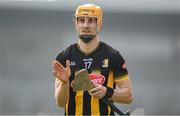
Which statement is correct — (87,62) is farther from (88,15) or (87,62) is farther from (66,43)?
(66,43)

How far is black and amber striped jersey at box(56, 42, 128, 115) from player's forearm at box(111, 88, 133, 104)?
0.22 feet

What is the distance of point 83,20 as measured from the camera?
98.8 inches

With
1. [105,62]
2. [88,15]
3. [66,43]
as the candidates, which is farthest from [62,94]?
[66,43]

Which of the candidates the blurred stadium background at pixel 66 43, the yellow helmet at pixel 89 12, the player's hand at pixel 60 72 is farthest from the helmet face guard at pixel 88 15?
the blurred stadium background at pixel 66 43

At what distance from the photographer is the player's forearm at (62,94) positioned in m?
2.39

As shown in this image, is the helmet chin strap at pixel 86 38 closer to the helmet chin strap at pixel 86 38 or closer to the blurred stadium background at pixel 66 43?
the helmet chin strap at pixel 86 38

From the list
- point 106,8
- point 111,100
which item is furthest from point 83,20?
point 106,8

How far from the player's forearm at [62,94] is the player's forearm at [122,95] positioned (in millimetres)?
211

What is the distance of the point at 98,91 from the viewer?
2.33 m

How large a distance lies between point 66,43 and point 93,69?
1.66 metres

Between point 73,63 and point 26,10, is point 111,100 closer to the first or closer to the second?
point 73,63

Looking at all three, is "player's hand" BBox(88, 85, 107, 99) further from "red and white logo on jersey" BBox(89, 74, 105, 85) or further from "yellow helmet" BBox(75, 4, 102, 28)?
"yellow helmet" BBox(75, 4, 102, 28)

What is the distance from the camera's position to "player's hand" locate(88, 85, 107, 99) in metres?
2.32

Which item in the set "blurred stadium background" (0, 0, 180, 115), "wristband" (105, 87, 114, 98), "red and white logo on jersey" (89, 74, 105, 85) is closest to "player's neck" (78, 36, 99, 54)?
"red and white logo on jersey" (89, 74, 105, 85)
